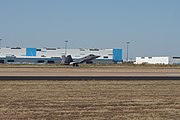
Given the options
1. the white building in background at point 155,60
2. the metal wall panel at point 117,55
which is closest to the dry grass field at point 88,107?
the metal wall panel at point 117,55

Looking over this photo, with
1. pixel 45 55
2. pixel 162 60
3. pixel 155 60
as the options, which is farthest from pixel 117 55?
pixel 45 55

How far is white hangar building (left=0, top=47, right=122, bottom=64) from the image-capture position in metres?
142

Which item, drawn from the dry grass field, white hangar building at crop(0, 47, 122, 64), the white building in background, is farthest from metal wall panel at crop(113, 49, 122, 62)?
the dry grass field

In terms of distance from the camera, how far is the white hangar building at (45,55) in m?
142

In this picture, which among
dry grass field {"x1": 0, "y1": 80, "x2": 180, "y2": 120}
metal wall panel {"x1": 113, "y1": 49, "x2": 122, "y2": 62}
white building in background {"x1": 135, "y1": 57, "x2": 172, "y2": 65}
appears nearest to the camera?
dry grass field {"x1": 0, "y1": 80, "x2": 180, "y2": 120}

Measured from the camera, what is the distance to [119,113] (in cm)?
1641

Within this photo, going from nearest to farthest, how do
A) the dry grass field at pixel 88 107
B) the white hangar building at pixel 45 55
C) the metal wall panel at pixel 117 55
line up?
the dry grass field at pixel 88 107
the white hangar building at pixel 45 55
the metal wall panel at pixel 117 55

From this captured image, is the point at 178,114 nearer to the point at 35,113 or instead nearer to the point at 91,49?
the point at 35,113

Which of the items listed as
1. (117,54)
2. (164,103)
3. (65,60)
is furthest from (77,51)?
(164,103)

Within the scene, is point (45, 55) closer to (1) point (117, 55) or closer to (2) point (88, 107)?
(1) point (117, 55)

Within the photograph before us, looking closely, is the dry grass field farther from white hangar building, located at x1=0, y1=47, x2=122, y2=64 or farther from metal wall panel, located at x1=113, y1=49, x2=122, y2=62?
metal wall panel, located at x1=113, y1=49, x2=122, y2=62

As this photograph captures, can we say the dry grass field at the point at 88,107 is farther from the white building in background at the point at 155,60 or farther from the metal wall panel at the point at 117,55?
the white building in background at the point at 155,60

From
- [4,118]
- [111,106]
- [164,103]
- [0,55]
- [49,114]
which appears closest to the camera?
[4,118]

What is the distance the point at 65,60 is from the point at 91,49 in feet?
191
